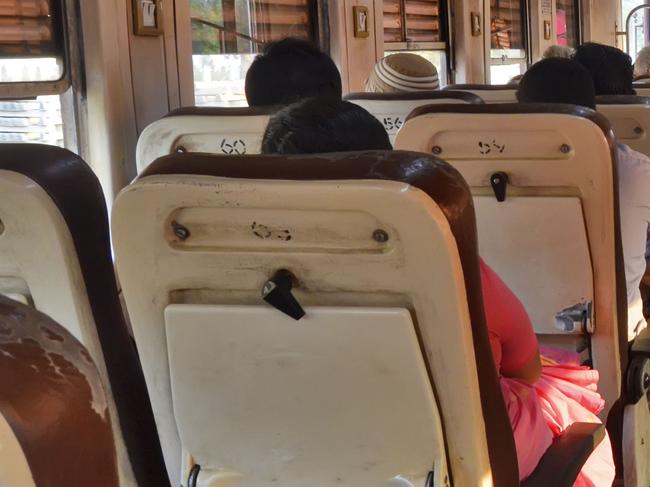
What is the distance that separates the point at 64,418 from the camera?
17.5 inches

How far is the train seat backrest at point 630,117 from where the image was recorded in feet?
10.2

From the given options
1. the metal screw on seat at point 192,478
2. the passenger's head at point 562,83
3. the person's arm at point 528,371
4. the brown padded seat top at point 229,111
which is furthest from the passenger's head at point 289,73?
the metal screw on seat at point 192,478

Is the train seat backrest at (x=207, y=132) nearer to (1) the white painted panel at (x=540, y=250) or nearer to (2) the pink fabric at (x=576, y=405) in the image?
(1) the white painted panel at (x=540, y=250)

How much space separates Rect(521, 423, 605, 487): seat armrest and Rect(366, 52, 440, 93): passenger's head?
242 centimetres

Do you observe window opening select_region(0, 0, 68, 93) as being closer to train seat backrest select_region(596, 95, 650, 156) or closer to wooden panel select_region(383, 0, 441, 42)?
train seat backrest select_region(596, 95, 650, 156)

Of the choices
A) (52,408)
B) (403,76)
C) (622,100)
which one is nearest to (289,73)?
(622,100)

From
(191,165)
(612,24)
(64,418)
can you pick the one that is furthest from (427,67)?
(612,24)

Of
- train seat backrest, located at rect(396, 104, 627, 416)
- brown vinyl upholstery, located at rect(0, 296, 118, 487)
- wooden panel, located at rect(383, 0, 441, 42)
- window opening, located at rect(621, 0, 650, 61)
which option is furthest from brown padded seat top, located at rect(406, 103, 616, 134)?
window opening, located at rect(621, 0, 650, 61)

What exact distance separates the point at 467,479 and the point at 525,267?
0.99 meters

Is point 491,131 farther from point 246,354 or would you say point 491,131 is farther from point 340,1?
point 340,1

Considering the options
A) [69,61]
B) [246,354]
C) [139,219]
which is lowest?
[246,354]

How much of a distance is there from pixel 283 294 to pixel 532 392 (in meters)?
0.63

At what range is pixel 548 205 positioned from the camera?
6.91 ft

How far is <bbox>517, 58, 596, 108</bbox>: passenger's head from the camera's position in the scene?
2.66 metres
